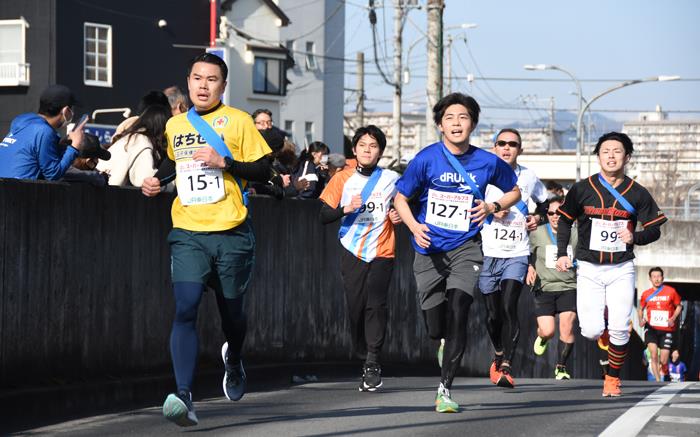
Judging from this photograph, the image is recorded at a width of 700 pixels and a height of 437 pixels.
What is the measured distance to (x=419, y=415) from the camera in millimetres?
8977

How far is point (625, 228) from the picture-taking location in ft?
35.7

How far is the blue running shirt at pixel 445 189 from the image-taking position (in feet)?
30.5

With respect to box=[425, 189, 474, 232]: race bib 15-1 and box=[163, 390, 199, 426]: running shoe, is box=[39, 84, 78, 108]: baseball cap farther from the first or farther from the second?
box=[163, 390, 199, 426]: running shoe

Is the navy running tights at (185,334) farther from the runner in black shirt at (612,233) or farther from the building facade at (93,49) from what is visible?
the building facade at (93,49)

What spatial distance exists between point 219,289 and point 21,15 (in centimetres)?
3862

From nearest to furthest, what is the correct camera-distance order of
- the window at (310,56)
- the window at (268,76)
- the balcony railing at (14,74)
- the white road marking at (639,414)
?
the white road marking at (639,414) < the balcony railing at (14,74) < the window at (268,76) < the window at (310,56)

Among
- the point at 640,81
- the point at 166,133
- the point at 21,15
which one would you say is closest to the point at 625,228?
the point at 166,133

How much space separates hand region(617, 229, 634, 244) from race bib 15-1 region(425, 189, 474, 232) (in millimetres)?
2056

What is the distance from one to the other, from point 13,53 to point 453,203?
124 feet

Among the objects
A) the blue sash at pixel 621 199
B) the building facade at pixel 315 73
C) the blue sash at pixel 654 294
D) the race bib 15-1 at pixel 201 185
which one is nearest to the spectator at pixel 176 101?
the race bib 15-1 at pixel 201 185

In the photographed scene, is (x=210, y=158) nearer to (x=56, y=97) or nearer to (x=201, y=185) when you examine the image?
(x=201, y=185)

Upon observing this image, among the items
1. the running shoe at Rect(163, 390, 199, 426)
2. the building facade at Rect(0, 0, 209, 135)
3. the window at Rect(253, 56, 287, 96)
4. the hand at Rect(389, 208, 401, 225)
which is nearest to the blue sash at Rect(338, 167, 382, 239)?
the hand at Rect(389, 208, 401, 225)

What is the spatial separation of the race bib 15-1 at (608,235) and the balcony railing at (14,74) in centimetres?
3591

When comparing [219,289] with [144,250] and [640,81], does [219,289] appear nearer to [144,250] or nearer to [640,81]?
[144,250]
